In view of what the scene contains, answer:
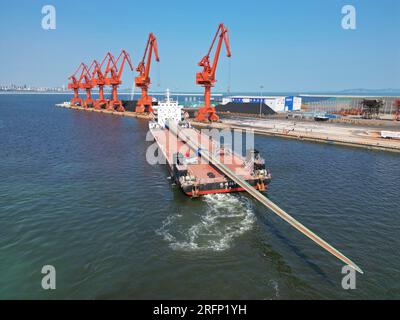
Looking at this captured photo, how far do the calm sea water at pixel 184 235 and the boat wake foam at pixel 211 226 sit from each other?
106 millimetres

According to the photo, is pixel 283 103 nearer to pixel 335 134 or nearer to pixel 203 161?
pixel 335 134

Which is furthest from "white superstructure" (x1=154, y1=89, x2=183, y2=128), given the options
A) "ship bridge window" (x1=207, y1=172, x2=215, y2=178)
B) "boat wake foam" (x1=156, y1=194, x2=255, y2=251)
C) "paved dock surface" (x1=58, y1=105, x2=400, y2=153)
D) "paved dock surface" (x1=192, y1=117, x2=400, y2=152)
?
"boat wake foam" (x1=156, y1=194, x2=255, y2=251)

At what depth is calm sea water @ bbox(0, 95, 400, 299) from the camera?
1897 centimetres

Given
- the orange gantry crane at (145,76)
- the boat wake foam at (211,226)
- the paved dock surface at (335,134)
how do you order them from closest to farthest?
the boat wake foam at (211,226) → the paved dock surface at (335,134) → the orange gantry crane at (145,76)

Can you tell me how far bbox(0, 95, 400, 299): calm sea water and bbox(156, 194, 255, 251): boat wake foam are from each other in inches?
4.2

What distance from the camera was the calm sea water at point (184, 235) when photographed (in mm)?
18969

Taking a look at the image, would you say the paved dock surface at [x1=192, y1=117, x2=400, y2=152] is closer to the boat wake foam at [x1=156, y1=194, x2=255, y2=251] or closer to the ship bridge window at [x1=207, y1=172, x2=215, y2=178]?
the ship bridge window at [x1=207, y1=172, x2=215, y2=178]

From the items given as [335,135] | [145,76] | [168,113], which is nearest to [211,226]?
[335,135]

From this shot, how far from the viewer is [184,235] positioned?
25188mm

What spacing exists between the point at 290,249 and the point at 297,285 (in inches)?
172

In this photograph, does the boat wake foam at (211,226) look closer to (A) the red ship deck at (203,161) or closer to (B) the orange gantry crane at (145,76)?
(A) the red ship deck at (203,161)

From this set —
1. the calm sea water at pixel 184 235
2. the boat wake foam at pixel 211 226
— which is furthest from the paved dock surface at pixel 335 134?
the boat wake foam at pixel 211 226

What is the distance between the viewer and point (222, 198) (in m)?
32.8

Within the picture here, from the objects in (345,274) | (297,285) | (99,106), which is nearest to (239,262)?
(297,285)
